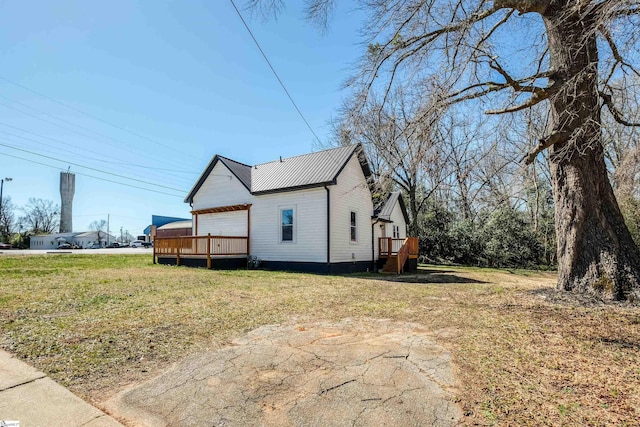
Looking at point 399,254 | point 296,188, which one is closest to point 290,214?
point 296,188

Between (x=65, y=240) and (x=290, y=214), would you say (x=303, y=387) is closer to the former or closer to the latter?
(x=290, y=214)

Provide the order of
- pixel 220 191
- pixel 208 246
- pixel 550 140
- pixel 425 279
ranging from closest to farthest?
pixel 550 140 < pixel 425 279 < pixel 208 246 < pixel 220 191

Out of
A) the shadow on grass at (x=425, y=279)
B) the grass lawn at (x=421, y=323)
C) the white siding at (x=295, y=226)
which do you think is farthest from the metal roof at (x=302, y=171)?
the grass lawn at (x=421, y=323)

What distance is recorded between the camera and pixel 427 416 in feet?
7.45

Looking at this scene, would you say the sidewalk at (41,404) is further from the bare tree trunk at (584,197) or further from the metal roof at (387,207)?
the metal roof at (387,207)

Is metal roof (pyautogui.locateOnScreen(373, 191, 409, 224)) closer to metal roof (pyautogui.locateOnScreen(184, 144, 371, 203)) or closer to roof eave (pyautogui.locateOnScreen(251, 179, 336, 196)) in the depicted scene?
metal roof (pyautogui.locateOnScreen(184, 144, 371, 203))

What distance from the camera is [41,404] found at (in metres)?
2.39

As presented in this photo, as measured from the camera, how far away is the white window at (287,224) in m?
13.9

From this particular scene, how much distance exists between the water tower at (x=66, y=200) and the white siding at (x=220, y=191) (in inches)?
2955

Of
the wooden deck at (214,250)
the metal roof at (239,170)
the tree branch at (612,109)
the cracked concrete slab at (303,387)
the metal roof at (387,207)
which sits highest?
the metal roof at (239,170)

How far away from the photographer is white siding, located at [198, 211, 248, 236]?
607 inches

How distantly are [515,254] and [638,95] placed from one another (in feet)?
49.4

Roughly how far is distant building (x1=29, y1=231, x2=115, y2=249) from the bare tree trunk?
7493 centimetres

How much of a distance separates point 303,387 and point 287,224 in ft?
37.5
